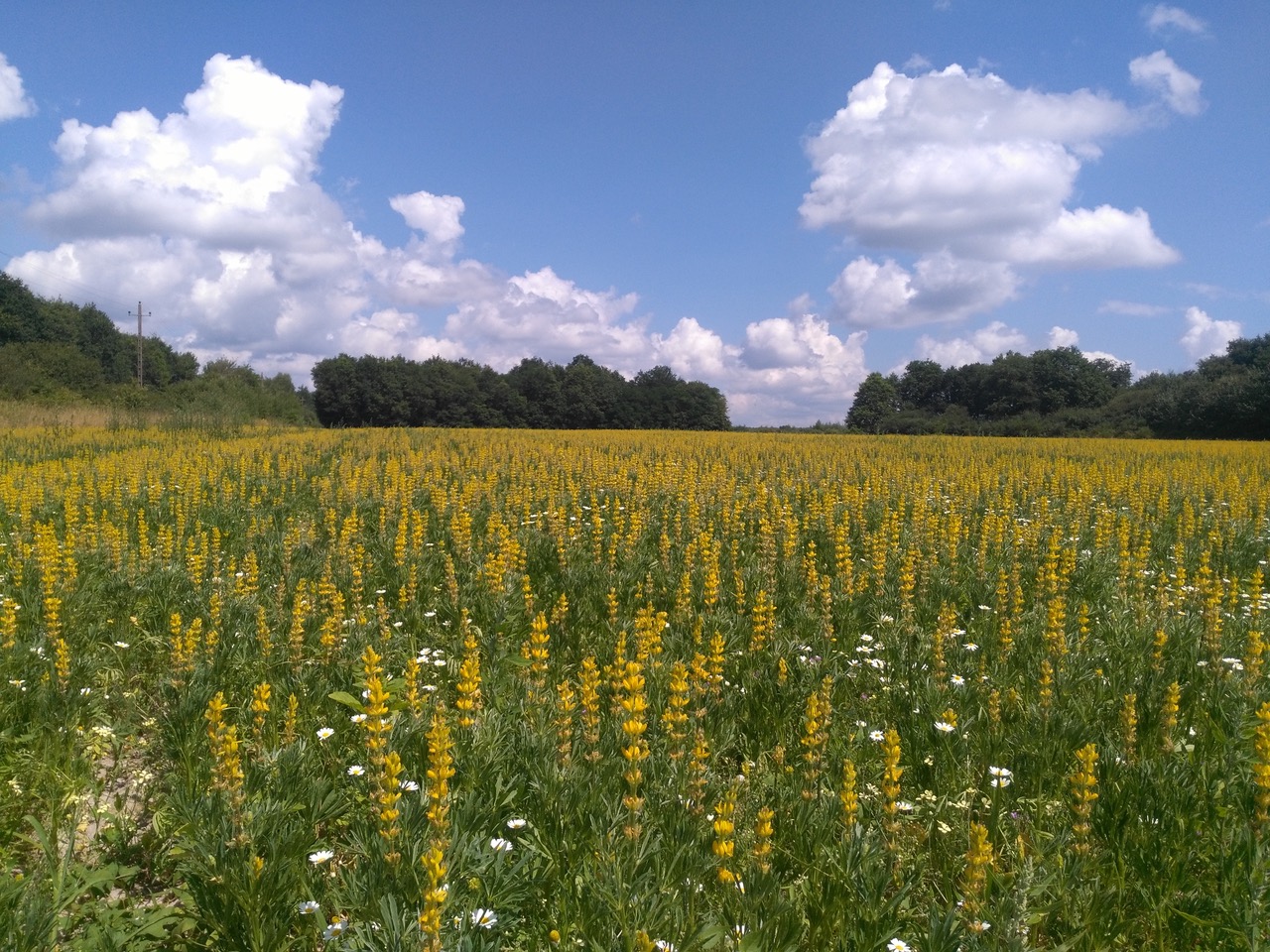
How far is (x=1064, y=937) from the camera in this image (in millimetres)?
2412

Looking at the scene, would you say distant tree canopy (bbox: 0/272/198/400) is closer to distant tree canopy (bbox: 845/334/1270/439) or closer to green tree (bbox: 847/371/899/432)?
distant tree canopy (bbox: 845/334/1270/439)

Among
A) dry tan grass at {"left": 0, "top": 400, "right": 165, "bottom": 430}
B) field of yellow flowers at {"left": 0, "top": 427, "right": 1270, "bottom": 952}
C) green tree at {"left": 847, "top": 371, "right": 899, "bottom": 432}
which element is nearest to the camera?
field of yellow flowers at {"left": 0, "top": 427, "right": 1270, "bottom": 952}

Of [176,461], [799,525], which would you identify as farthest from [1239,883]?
[176,461]

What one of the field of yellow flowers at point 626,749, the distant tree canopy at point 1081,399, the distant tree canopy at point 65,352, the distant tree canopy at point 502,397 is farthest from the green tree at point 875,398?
the field of yellow flowers at point 626,749

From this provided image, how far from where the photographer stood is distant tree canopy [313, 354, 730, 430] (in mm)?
69688

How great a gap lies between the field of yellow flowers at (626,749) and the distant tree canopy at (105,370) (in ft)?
91.0

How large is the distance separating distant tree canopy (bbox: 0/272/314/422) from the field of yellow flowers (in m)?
27.7

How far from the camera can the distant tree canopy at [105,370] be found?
107 ft

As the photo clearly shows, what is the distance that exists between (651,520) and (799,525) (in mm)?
1929

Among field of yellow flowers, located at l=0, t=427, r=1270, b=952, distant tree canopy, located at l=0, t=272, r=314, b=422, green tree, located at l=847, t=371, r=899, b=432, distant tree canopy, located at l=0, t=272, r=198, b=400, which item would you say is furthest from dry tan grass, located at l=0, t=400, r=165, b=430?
green tree, located at l=847, t=371, r=899, b=432

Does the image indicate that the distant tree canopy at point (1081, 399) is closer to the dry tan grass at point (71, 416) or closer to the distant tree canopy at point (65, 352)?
the dry tan grass at point (71, 416)

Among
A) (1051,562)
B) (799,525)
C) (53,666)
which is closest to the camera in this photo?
(53,666)

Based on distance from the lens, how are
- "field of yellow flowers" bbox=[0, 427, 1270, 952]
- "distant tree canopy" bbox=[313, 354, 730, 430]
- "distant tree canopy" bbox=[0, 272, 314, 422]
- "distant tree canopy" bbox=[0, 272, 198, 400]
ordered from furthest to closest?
"distant tree canopy" bbox=[313, 354, 730, 430], "distant tree canopy" bbox=[0, 272, 198, 400], "distant tree canopy" bbox=[0, 272, 314, 422], "field of yellow flowers" bbox=[0, 427, 1270, 952]

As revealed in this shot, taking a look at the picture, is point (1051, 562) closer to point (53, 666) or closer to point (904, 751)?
point (904, 751)
